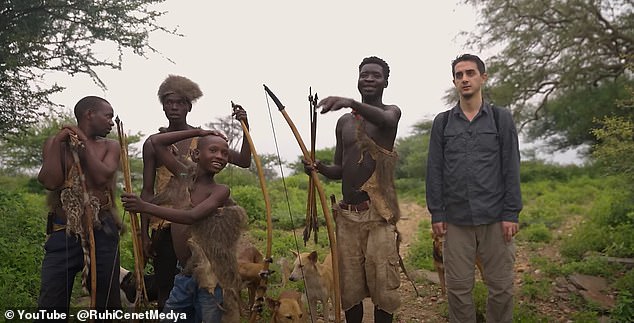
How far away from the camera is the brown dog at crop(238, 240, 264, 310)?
199 inches

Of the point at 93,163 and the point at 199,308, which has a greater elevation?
the point at 93,163

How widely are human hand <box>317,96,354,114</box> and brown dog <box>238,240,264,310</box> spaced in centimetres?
179

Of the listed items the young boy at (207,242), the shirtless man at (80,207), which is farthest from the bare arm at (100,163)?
the young boy at (207,242)

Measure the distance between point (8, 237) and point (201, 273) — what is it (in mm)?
4407

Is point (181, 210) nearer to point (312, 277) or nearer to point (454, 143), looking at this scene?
point (312, 277)

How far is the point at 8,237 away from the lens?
6.68m

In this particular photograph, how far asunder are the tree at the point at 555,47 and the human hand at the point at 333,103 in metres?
13.2

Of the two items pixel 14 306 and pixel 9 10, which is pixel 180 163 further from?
pixel 9 10

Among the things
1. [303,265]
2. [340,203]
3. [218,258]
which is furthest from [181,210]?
[303,265]

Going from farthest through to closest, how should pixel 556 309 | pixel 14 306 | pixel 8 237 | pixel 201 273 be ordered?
pixel 8 237, pixel 556 309, pixel 14 306, pixel 201 273

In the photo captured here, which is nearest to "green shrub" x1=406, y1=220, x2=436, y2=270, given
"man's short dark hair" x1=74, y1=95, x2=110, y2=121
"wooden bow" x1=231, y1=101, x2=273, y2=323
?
"wooden bow" x1=231, y1=101, x2=273, y2=323

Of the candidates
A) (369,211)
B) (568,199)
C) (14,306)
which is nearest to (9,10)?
(14,306)

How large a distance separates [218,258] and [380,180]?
54.5 inches

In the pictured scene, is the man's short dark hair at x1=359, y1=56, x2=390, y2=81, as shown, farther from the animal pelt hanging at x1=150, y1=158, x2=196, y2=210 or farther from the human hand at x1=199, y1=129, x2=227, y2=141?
the animal pelt hanging at x1=150, y1=158, x2=196, y2=210
